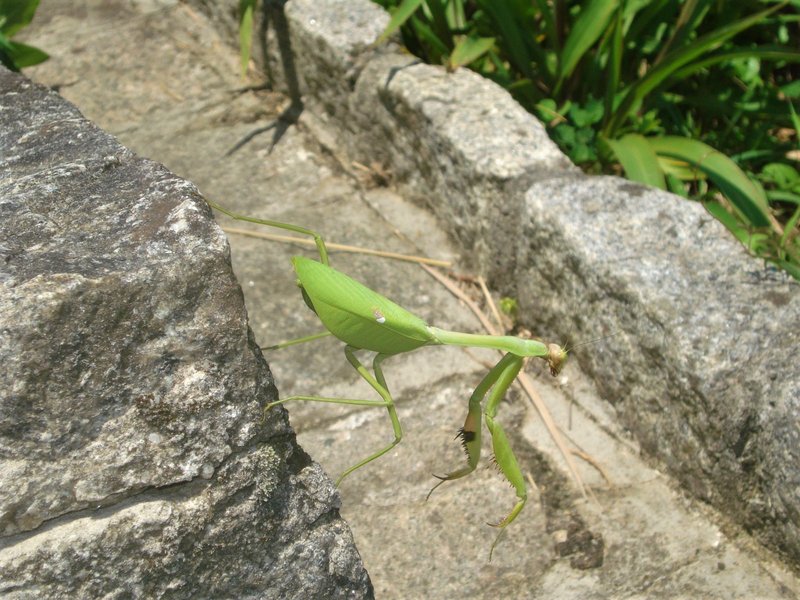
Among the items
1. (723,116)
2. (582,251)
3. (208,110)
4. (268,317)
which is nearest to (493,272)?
(582,251)

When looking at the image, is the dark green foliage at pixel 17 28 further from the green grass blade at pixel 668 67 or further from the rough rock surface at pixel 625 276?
the green grass blade at pixel 668 67

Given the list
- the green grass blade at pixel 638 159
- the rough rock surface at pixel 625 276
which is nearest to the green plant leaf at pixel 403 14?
the rough rock surface at pixel 625 276

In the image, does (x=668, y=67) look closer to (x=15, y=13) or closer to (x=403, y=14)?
(x=403, y=14)

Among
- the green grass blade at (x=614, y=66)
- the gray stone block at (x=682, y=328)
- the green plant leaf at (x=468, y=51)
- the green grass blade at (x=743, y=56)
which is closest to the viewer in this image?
the gray stone block at (x=682, y=328)

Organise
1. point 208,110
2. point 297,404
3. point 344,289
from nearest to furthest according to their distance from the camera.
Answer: point 344,289, point 297,404, point 208,110

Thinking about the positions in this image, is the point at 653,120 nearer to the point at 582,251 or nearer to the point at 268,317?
the point at 582,251
